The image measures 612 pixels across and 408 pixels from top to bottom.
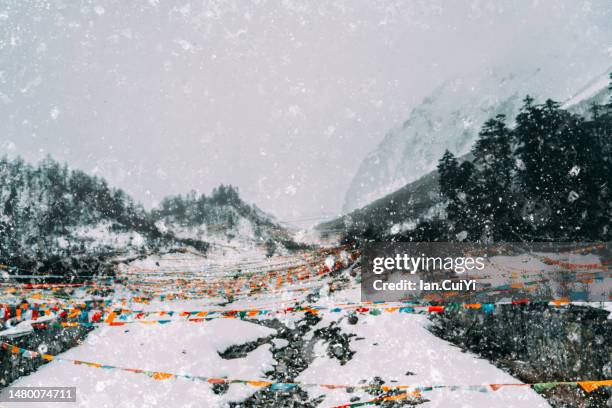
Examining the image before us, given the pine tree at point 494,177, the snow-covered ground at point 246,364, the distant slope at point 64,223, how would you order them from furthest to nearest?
1. the distant slope at point 64,223
2. the pine tree at point 494,177
3. the snow-covered ground at point 246,364

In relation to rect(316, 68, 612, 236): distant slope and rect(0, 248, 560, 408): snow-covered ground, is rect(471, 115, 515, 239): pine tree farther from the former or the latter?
rect(0, 248, 560, 408): snow-covered ground

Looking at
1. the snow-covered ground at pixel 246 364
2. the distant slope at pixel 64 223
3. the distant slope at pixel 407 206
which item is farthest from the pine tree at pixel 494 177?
the distant slope at pixel 64 223

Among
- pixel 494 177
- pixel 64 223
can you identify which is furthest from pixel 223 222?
pixel 494 177

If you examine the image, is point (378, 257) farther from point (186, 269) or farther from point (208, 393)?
point (186, 269)

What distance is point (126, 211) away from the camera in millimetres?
24484

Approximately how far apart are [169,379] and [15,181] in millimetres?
21588

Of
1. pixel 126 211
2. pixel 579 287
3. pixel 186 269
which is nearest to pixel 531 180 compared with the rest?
pixel 579 287

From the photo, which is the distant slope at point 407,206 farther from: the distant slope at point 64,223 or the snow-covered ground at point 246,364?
the distant slope at point 64,223

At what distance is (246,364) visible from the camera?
1025 centimetres

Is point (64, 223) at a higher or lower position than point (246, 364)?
higher

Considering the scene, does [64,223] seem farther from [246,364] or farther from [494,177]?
[494,177]

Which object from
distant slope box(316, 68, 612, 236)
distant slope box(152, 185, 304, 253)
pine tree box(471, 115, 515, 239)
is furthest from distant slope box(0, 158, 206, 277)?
pine tree box(471, 115, 515, 239)

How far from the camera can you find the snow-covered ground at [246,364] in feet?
25.2

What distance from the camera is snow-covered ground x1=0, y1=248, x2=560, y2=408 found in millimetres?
7668
